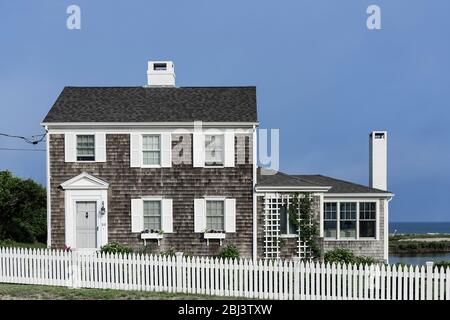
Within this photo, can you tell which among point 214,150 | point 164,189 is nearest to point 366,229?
point 214,150

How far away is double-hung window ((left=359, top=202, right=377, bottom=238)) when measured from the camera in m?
25.1

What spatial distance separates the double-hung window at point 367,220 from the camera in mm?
25094

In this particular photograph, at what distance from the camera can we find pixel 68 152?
23.9 metres

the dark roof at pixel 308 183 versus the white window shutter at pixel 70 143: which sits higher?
→ the white window shutter at pixel 70 143

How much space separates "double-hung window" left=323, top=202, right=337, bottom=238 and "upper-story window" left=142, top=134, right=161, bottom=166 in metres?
7.46

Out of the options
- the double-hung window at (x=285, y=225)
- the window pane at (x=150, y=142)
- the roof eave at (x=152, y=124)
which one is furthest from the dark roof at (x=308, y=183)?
the window pane at (x=150, y=142)

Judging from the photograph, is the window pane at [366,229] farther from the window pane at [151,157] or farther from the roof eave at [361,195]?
the window pane at [151,157]

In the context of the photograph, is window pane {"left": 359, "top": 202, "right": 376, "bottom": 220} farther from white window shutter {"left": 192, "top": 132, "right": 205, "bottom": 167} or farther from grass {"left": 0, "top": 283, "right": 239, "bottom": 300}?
grass {"left": 0, "top": 283, "right": 239, "bottom": 300}

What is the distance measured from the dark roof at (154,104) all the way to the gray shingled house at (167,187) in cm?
12

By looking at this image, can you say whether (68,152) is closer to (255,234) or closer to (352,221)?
(255,234)

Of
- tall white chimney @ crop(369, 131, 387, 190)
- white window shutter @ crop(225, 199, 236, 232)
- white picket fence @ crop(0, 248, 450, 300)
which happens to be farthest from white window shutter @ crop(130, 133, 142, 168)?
tall white chimney @ crop(369, 131, 387, 190)
